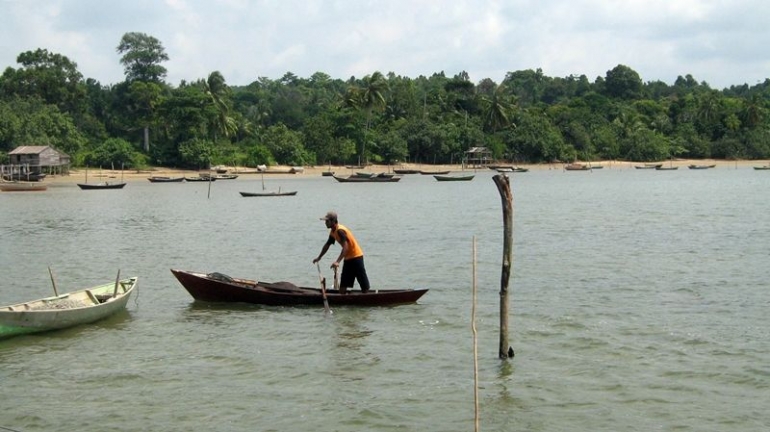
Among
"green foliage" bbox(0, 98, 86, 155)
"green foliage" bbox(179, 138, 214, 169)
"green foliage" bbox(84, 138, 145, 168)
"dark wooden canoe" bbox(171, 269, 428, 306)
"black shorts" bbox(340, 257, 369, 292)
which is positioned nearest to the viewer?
"black shorts" bbox(340, 257, 369, 292)

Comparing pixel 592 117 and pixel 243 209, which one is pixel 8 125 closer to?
pixel 243 209

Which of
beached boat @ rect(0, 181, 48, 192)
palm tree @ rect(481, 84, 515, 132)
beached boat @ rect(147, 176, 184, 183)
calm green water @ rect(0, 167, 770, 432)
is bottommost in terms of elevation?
calm green water @ rect(0, 167, 770, 432)

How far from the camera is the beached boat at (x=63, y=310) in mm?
13570

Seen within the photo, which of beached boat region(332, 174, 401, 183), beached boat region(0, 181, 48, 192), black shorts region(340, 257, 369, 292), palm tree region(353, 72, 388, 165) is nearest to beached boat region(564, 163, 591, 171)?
palm tree region(353, 72, 388, 165)

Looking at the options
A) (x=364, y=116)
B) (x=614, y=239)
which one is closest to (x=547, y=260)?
(x=614, y=239)

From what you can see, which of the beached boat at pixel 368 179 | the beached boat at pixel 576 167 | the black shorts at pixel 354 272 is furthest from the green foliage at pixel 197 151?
the black shorts at pixel 354 272

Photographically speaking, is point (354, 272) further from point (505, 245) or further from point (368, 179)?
point (368, 179)

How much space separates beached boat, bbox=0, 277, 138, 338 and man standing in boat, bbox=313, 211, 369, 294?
3.96 metres

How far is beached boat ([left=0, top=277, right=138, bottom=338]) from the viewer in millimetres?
13570

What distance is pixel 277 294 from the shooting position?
16375mm

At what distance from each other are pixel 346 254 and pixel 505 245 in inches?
189

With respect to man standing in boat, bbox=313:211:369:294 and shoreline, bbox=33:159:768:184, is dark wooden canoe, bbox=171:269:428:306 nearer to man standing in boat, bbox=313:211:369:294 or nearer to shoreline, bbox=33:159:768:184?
man standing in boat, bbox=313:211:369:294

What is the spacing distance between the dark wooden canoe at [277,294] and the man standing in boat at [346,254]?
0.23m

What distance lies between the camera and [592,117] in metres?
117
